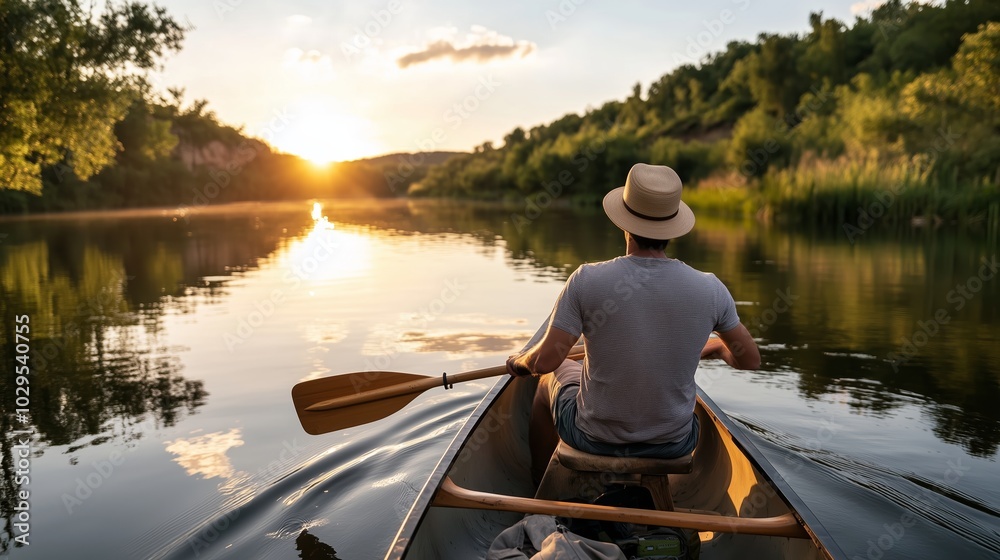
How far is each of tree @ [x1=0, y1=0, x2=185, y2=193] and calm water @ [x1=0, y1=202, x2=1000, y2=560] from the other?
9.83 metres

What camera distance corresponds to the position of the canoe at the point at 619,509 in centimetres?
252

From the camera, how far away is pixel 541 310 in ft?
31.0

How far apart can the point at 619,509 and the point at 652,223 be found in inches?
42.4

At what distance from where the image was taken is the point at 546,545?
2.46 meters

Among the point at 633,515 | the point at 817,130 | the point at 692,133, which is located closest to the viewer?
the point at 633,515

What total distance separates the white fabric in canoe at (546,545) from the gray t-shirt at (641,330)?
477mm

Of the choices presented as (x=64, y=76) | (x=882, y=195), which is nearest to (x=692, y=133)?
(x=882, y=195)

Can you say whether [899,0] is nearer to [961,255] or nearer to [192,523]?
[961,255]

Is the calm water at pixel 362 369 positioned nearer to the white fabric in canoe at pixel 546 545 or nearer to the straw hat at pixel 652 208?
the white fabric in canoe at pixel 546 545

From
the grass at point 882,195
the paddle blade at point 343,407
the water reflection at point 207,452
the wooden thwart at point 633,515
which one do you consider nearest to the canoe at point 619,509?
the wooden thwart at point 633,515

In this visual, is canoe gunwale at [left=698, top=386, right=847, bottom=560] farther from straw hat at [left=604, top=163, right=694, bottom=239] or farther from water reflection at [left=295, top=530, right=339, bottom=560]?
water reflection at [left=295, top=530, right=339, bottom=560]

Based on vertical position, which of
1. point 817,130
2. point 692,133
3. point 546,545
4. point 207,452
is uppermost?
point 692,133

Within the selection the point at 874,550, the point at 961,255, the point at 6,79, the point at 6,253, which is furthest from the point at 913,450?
the point at 6,79

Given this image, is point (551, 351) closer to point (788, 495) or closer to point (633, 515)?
point (633, 515)
